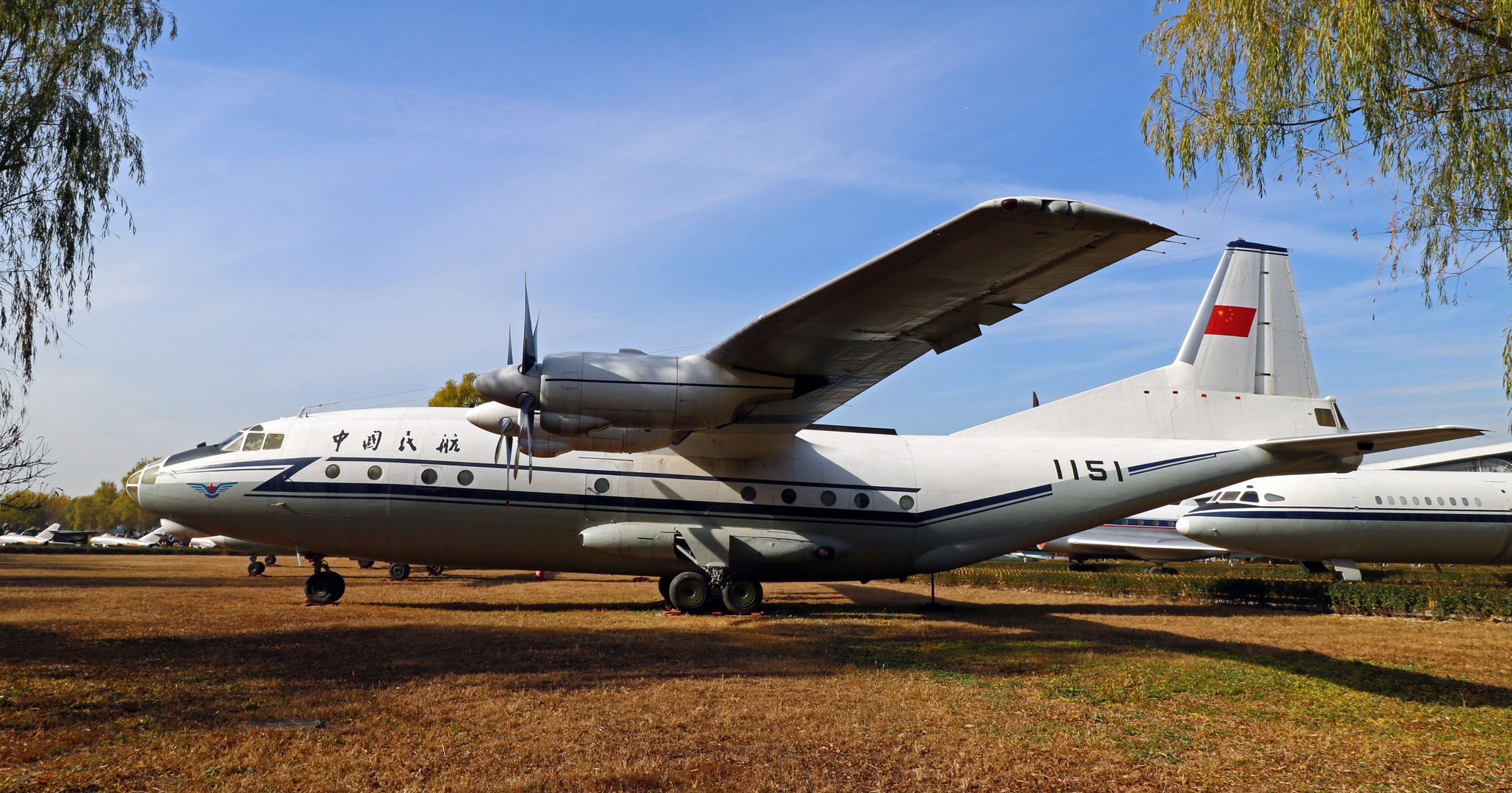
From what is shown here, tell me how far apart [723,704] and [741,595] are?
27.4ft

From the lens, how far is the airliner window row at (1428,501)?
2317 cm

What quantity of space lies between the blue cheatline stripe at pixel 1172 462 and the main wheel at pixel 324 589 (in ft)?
50.5

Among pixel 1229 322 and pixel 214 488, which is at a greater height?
pixel 1229 322

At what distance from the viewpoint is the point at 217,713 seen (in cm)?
638

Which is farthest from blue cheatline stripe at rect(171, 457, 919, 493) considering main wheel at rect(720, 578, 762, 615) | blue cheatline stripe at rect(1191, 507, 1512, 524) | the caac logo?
blue cheatline stripe at rect(1191, 507, 1512, 524)

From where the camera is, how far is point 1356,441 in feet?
47.2

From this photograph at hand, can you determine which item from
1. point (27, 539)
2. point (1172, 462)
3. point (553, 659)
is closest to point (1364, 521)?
point (1172, 462)

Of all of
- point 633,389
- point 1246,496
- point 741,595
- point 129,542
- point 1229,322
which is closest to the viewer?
point 633,389

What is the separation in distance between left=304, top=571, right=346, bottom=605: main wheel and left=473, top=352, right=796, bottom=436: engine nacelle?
24.8 ft

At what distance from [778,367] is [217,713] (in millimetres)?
7163

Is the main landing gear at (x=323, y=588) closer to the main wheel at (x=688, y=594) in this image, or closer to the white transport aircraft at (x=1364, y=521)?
the main wheel at (x=688, y=594)

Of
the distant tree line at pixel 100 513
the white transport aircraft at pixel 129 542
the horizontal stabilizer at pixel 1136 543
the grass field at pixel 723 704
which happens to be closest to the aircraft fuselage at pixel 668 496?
the grass field at pixel 723 704

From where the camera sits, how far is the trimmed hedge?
56.7 feet

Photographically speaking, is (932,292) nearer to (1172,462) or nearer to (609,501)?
(609,501)
